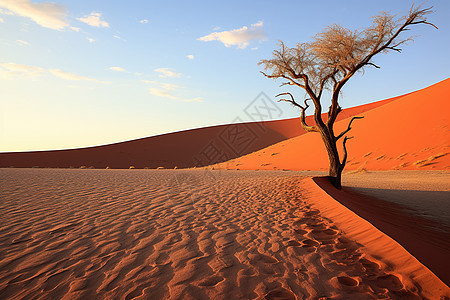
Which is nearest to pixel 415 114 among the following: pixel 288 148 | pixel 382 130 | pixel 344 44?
pixel 382 130

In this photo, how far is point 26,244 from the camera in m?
3.54

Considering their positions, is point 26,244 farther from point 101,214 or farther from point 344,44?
point 344,44

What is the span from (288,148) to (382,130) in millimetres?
11310

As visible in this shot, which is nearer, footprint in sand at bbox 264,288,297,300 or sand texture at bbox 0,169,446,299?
footprint in sand at bbox 264,288,297,300

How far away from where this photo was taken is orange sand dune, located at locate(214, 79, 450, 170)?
1767 centimetres

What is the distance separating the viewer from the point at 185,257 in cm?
315

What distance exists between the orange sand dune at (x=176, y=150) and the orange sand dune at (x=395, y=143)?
60.3 ft

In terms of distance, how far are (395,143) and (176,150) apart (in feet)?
128

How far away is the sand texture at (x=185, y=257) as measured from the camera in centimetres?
238

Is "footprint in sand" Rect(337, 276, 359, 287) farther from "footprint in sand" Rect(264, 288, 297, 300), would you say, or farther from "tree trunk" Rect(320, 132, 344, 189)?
"tree trunk" Rect(320, 132, 344, 189)

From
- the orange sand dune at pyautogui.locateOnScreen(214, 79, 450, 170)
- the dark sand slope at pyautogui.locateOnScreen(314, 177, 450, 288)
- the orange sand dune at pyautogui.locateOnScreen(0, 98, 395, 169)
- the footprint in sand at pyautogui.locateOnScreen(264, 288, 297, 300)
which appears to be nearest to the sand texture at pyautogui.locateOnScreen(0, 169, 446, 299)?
the footprint in sand at pyautogui.locateOnScreen(264, 288, 297, 300)

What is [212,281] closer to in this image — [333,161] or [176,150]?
[333,161]

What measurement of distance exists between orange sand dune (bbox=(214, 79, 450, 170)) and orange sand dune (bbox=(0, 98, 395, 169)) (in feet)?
60.3

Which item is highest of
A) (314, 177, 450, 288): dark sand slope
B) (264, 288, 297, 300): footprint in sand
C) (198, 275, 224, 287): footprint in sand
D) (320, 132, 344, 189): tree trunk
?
(320, 132, 344, 189): tree trunk
